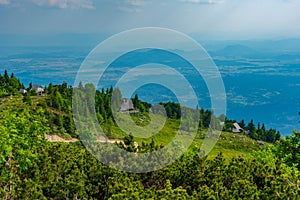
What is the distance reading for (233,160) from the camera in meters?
18.0

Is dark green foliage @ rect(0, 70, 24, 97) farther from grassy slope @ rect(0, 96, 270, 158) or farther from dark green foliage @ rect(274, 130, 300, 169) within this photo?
dark green foliage @ rect(274, 130, 300, 169)

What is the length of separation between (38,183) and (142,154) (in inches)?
215

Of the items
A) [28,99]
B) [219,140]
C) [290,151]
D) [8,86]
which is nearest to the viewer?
[290,151]

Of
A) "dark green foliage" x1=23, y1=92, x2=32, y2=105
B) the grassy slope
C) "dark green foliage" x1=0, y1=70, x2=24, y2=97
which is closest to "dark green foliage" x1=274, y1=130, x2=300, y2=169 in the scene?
the grassy slope

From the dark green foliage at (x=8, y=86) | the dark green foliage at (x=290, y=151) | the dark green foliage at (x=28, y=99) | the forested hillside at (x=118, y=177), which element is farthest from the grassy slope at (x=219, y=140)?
the forested hillside at (x=118, y=177)

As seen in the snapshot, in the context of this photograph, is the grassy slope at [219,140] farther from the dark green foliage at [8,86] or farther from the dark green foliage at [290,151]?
the dark green foliage at [290,151]

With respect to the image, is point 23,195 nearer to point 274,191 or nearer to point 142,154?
point 142,154

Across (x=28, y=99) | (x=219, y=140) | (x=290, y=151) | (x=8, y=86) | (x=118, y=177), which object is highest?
(x=8, y=86)

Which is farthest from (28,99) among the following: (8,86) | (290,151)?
(290,151)

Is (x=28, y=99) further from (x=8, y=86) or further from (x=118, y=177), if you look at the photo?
(x=118, y=177)

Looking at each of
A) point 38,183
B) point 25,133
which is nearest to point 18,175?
point 38,183

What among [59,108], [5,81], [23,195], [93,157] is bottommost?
[23,195]

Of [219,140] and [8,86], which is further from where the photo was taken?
[219,140]

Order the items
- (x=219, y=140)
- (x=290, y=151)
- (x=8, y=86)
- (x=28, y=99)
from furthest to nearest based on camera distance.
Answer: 1. (x=219, y=140)
2. (x=8, y=86)
3. (x=28, y=99)
4. (x=290, y=151)
